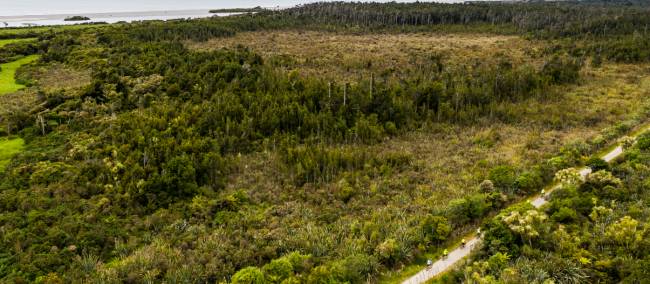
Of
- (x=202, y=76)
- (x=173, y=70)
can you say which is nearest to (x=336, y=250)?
(x=202, y=76)

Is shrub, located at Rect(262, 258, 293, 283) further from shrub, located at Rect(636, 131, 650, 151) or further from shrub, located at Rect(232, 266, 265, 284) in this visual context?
shrub, located at Rect(636, 131, 650, 151)

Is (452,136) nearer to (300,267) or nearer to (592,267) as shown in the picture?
(592,267)


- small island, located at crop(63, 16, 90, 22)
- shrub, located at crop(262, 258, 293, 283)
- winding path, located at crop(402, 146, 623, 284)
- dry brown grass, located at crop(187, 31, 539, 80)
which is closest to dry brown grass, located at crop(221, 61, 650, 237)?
winding path, located at crop(402, 146, 623, 284)

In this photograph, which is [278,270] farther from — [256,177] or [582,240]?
[582,240]

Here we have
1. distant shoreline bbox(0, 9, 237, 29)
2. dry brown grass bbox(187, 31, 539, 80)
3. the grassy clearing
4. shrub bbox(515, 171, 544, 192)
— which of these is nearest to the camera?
the grassy clearing

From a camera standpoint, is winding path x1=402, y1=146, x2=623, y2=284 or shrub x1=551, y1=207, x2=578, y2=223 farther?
shrub x1=551, y1=207, x2=578, y2=223

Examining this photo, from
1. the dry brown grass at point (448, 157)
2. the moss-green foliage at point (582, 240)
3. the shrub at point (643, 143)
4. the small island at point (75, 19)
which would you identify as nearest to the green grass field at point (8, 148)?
the dry brown grass at point (448, 157)

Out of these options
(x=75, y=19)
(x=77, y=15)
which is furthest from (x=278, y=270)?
(x=77, y=15)
